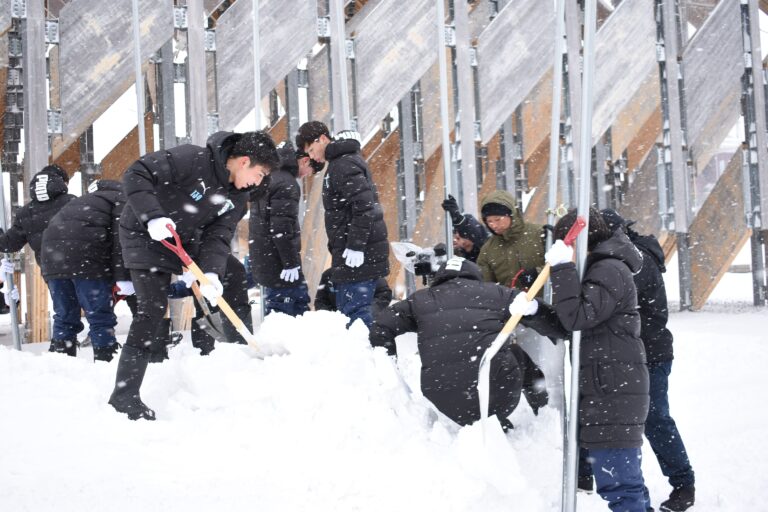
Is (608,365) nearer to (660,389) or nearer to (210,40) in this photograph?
(660,389)

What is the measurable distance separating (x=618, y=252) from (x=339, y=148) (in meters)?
2.38

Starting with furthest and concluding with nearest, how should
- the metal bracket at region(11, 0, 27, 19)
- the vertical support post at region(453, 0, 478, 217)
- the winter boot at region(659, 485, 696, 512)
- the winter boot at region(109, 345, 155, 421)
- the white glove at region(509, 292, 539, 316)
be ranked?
the vertical support post at region(453, 0, 478, 217)
the metal bracket at region(11, 0, 27, 19)
the winter boot at region(109, 345, 155, 421)
the winter boot at region(659, 485, 696, 512)
the white glove at region(509, 292, 539, 316)

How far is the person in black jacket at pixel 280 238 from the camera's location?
5332 millimetres

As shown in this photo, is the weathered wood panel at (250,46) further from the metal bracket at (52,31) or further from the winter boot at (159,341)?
the winter boot at (159,341)

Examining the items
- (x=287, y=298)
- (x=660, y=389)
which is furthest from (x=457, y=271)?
(x=287, y=298)

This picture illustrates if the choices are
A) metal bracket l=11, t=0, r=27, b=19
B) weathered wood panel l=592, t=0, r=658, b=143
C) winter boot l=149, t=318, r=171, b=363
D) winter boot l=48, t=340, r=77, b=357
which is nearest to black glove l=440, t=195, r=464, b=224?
winter boot l=149, t=318, r=171, b=363

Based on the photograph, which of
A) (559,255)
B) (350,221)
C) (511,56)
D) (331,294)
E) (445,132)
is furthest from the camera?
(511,56)

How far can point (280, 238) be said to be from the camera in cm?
543

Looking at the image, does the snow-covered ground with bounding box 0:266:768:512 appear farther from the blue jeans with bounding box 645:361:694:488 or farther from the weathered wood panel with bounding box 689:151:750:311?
the weathered wood panel with bounding box 689:151:750:311

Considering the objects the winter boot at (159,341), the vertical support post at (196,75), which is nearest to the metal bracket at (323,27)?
the vertical support post at (196,75)

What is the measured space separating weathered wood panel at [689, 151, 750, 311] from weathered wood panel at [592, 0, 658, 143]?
150 cm

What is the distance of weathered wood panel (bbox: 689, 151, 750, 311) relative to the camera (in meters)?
9.92

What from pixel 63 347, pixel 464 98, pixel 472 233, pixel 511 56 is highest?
pixel 511 56

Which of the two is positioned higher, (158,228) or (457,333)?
(158,228)
